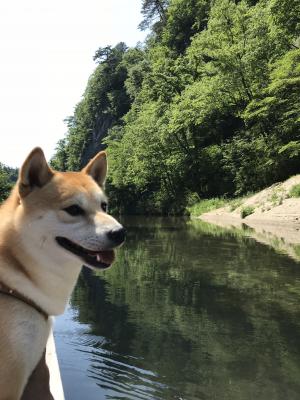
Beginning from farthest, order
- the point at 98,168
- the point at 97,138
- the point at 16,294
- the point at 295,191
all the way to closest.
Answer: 1. the point at 97,138
2. the point at 295,191
3. the point at 98,168
4. the point at 16,294

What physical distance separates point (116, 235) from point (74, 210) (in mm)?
334

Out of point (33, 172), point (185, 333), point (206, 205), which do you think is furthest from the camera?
point (206, 205)

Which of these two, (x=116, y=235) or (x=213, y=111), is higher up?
(x=213, y=111)

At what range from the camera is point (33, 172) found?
9.84 ft

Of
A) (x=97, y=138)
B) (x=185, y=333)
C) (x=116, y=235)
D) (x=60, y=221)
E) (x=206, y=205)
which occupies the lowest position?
(x=206, y=205)

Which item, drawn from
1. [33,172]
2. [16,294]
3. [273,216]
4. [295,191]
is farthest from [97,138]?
[16,294]

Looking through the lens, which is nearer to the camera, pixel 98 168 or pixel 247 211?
pixel 98 168

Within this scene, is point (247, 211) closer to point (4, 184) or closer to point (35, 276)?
A: point (35, 276)

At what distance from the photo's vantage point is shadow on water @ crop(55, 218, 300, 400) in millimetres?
6445

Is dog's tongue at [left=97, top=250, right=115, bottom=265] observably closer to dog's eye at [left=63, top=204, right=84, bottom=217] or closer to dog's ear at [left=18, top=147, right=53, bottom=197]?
dog's eye at [left=63, top=204, right=84, bottom=217]

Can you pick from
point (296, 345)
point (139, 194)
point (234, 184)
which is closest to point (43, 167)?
point (296, 345)

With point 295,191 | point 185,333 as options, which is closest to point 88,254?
point 185,333

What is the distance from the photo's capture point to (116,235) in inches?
116

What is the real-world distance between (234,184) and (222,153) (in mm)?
4381
